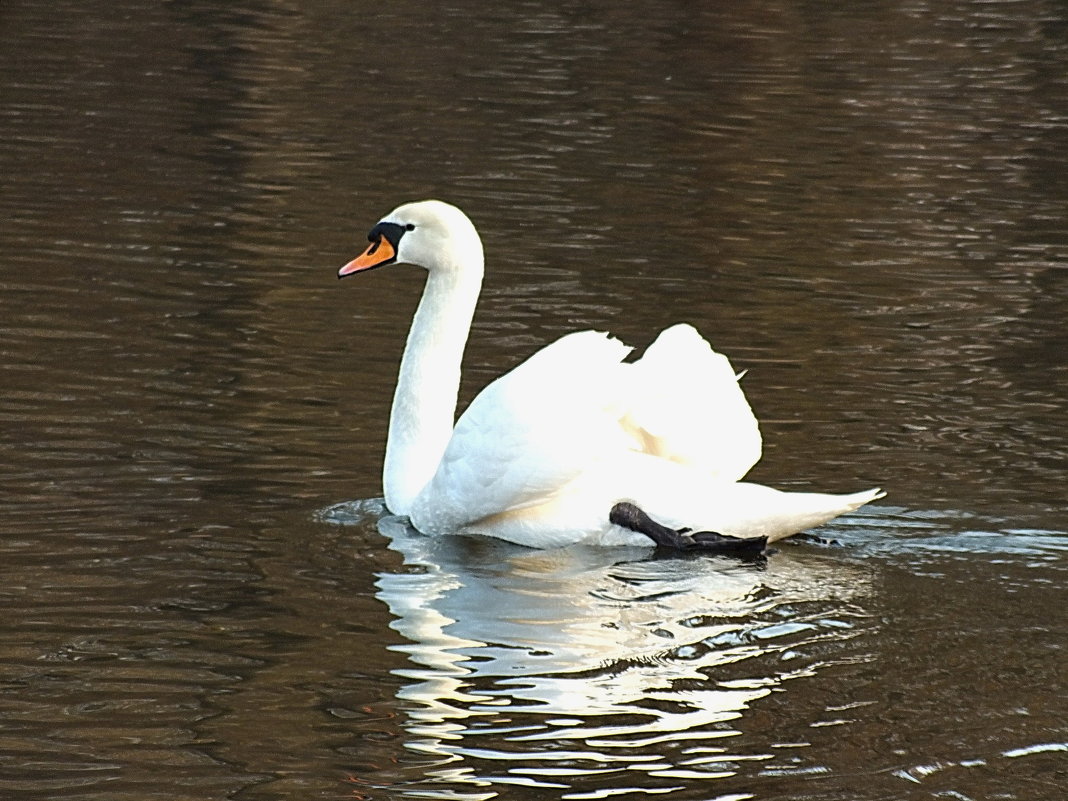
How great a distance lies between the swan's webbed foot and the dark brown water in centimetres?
13

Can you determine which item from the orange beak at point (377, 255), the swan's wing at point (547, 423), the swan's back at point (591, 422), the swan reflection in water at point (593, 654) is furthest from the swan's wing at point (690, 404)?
the orange beak at point (377, 255)

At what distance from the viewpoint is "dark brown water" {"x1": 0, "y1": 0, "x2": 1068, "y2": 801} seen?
20.5 feet

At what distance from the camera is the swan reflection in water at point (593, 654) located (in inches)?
238

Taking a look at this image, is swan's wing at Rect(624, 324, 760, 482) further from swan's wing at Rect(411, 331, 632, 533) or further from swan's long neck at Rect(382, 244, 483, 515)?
swan's long neck at Rect(382, 244, 483, 515)

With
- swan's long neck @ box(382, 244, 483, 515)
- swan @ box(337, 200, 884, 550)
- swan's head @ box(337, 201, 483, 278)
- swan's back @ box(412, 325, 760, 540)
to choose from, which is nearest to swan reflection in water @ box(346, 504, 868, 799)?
swan @ box(337, 200, 884, 550)

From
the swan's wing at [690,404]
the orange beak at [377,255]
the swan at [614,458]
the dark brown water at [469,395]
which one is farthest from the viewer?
the orange beak at [377,255]

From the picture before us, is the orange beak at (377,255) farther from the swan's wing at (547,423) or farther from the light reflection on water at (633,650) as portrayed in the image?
the swan's wing at (547,423)

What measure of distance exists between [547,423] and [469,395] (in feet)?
9.68

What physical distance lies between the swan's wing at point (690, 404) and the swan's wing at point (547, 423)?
11 centimetres

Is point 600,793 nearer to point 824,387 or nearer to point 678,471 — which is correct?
point 678,471

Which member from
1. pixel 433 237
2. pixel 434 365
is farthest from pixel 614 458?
pixel 433 237

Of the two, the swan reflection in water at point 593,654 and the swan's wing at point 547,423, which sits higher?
the swan's wing at point 547,423

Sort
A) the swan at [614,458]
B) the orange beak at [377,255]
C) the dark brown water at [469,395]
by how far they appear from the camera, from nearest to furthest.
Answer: the dark brown water at [469,395] → the swan at [614,458] → the orange beak at [377,255]

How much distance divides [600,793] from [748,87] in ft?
61.7
